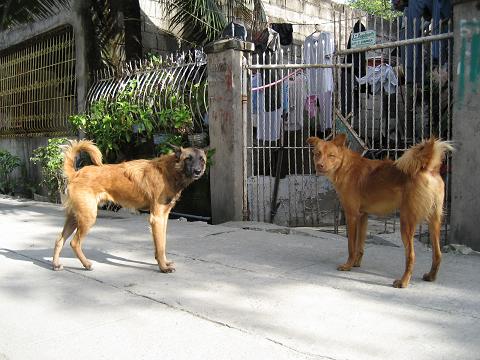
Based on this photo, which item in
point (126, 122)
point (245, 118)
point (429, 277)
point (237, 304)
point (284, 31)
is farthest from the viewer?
point (284, 31)

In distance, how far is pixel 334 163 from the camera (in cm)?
473

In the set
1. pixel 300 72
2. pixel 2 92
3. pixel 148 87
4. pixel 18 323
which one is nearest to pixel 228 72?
pixel 300 72

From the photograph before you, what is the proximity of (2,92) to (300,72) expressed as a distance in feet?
35.3

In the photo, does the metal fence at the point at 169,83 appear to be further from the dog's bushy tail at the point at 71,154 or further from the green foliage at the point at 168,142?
the dog's bushy tail at the point at 71,154

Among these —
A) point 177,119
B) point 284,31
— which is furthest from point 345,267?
point 284,31

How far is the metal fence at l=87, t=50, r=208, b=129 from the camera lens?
8.64 m

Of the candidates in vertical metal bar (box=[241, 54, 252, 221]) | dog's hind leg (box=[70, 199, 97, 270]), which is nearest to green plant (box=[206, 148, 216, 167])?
vertical metal bar (box=[241, 54, 252, 221])

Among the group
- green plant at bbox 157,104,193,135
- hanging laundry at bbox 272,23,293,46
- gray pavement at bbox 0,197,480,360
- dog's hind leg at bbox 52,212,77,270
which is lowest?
gray pavement at bbox 0,197,480,360

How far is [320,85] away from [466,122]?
2941 millimetres

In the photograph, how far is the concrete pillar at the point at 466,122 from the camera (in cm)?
542

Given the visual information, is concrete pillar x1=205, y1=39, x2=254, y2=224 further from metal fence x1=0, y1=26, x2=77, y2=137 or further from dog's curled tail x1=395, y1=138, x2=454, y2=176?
metal fence x1=0, y1=26, x2=77, y2=137

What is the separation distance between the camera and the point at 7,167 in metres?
13.3

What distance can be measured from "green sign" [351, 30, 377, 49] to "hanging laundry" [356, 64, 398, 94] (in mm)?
443

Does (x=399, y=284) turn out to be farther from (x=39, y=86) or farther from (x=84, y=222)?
(x=39, y=86)
